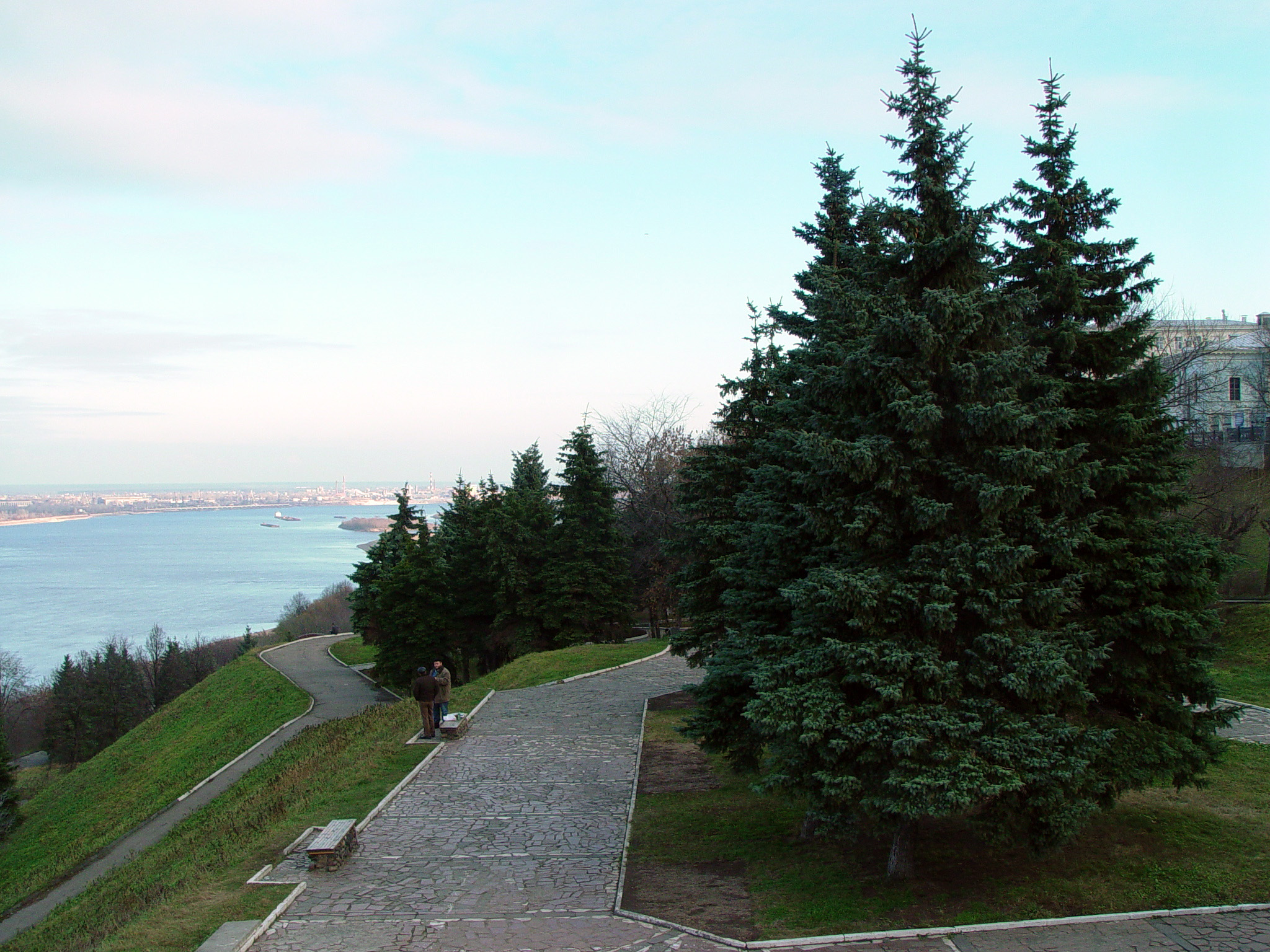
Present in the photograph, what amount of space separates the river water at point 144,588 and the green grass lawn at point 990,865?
79627 mm

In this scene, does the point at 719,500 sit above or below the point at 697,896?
above

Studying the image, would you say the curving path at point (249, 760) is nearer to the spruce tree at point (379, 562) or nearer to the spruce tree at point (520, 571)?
the spruce tree at point (379, 562)

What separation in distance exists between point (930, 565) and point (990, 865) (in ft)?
10.3

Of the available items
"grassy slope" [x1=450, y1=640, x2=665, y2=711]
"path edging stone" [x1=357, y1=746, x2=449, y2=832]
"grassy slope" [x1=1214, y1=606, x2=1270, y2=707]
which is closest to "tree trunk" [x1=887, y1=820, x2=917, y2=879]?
"path edging stone" [x1=357, y1=746, x2=449, y2=832]

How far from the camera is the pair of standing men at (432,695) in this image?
15719 millimetres

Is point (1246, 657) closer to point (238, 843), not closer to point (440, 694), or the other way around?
point (440, 694)

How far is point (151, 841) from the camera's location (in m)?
18.7

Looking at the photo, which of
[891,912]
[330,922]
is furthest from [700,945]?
[330,922]

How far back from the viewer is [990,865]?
870 cm

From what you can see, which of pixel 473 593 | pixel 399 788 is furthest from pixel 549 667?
pixel 399 788

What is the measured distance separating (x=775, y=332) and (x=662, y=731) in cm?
745

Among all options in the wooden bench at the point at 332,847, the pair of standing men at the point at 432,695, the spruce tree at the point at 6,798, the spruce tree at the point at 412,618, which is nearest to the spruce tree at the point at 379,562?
the spruce tree at the point at 412,618

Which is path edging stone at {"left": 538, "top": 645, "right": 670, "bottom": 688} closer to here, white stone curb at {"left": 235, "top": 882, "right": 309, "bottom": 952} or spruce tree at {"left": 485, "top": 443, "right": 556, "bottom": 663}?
spruce tree at {"left": 485, "top": 443, "right": 556, "bottom": 663}

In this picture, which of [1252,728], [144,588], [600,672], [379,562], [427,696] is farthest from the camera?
[144,588]
